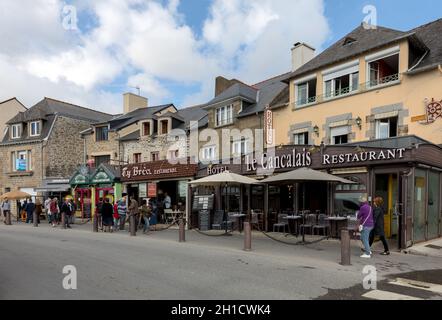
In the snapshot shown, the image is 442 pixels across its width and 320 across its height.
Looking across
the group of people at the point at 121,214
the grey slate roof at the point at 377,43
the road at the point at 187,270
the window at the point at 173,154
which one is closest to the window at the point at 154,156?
the window at the point at 173,154

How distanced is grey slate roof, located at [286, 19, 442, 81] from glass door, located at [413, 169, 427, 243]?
4430 mm

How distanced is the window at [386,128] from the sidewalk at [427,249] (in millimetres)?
4788

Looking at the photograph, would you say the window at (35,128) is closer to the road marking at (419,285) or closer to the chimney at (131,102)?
the chimney at (131,102)

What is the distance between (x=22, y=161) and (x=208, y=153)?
1837 centimetres

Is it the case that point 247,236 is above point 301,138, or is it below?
below

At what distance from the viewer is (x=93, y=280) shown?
7082 mm

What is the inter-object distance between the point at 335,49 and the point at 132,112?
17.6 m

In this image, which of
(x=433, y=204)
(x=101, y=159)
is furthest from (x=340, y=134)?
(x=101, y=159)

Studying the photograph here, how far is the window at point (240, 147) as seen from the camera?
20.7 m

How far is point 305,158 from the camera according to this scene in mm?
14609

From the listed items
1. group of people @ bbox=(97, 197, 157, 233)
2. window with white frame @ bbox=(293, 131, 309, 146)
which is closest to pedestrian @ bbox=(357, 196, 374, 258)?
window with white frame @ bbox=(293, 131, 309, 146)

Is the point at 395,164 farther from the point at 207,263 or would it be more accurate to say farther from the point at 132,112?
the point at 132,112

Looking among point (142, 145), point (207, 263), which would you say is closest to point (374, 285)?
point (207, 263)

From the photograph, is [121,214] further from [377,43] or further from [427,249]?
[377,43]
